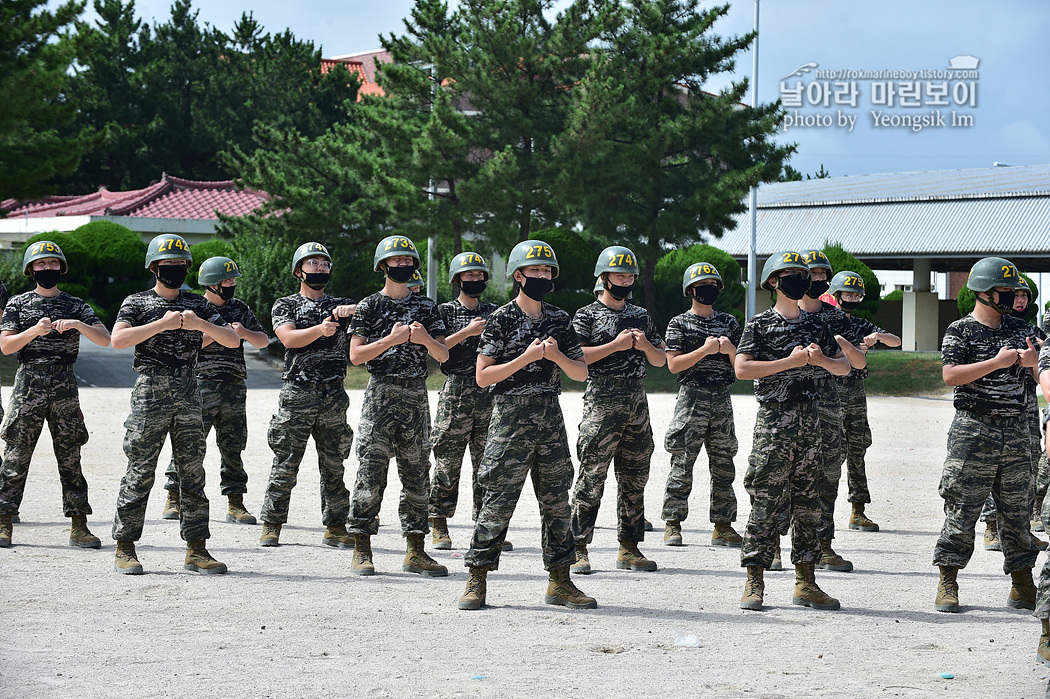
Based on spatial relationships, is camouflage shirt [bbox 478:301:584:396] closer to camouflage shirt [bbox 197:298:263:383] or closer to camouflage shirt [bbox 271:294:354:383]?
camouflage shirt [bbox 271:294:354:383]

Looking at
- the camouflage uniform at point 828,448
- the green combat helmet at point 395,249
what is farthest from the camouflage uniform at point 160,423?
the camouflage uniform at point 828,448

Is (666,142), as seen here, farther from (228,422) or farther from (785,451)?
(785,451)

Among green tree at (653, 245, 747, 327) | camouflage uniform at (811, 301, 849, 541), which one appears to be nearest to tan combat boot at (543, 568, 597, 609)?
camouflage uniform at (811, 301, 849, 541)

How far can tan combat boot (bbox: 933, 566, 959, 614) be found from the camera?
23.0ft

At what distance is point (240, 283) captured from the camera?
95.7 ft

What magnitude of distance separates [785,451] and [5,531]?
5762mm

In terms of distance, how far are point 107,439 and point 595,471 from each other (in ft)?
31.6

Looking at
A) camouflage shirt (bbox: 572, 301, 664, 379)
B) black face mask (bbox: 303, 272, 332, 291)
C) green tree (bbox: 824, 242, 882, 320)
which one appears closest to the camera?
camouflage shirt (bbox: 572, 301, 664, 379)

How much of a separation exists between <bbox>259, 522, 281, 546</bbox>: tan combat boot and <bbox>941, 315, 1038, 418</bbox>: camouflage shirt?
498cm

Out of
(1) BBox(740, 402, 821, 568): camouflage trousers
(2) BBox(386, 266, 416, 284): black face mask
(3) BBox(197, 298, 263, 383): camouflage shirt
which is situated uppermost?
(2) BBox(386, 266, 416, 284): black face mask

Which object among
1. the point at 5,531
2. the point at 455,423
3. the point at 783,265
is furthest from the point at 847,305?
the point at 5,531

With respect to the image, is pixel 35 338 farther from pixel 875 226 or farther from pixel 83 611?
pixel 875 226

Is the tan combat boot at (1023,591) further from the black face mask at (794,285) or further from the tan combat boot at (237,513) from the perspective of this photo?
the tan combat boot at (237,513)

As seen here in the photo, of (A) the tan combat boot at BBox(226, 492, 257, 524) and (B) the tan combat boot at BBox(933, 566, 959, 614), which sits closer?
(B) the tan combat boot at BBox(933, 566, 959, 614)
